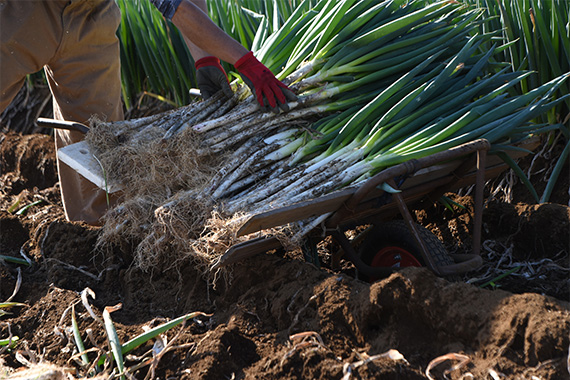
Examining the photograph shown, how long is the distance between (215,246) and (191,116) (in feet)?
2.57

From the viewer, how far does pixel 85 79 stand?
2.88 m

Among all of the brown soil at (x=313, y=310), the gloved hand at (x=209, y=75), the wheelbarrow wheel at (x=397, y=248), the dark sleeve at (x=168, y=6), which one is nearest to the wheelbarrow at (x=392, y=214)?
the wheelbarrow wheel at (x=397, y=248)

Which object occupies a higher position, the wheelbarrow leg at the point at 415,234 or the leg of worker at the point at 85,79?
the leg of worker at the point at 85,79

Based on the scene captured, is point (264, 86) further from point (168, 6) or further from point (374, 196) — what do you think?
point (374, 196)

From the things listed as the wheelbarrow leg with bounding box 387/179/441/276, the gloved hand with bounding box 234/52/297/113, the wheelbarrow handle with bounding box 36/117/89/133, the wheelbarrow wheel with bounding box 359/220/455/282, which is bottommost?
the wheelbarrow wheel with bounding box 359/220/455/282

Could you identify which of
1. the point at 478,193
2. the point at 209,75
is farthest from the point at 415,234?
the point at 209,75

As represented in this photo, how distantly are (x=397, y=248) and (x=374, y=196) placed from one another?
0.26 m

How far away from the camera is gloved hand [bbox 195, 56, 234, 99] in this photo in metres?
2.59

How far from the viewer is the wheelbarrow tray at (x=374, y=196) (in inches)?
67.1

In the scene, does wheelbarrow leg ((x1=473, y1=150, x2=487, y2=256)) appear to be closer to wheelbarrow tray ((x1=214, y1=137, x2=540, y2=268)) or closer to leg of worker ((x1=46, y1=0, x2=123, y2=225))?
wheelbarrow tray ((x1=214, y1=137, x2=540, y2=268))

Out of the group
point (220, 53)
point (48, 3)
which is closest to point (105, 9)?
point (48, 3)

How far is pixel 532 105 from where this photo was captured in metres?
2.07

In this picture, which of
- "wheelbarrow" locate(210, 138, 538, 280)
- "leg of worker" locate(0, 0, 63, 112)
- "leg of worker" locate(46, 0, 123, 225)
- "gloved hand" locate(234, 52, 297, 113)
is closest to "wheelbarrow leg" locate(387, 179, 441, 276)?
"wheelbarrow" locate(210, 138, 538, 280)

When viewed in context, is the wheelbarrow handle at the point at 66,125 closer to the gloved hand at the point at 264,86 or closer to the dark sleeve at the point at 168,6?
the dark sleeve at the point at 168,6
